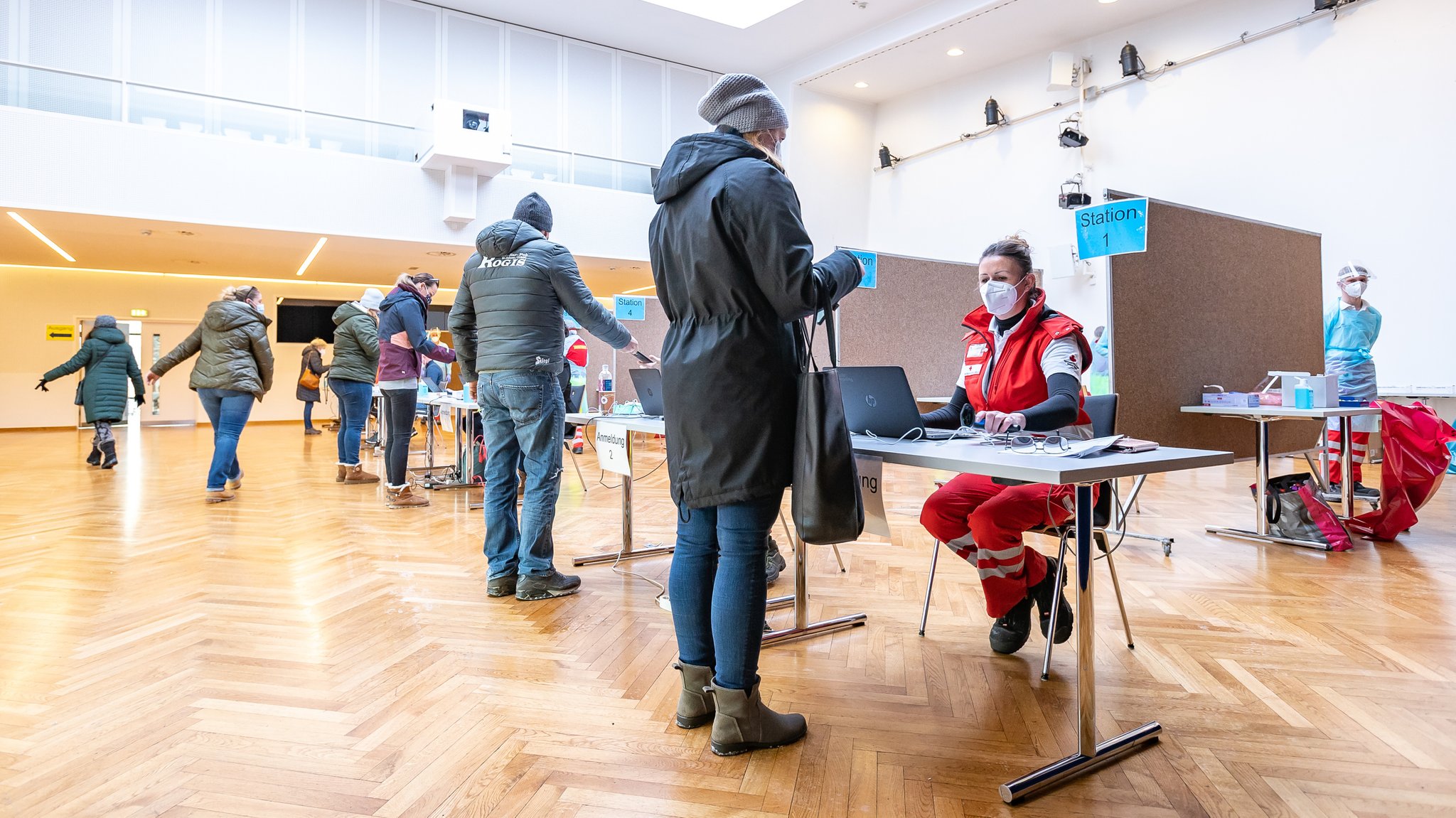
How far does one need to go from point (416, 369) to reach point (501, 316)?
6.79ft

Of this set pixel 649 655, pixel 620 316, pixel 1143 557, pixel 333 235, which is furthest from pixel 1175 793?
pixel 333 235

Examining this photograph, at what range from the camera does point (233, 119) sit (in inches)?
327

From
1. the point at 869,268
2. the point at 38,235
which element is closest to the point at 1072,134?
the point at 869,268

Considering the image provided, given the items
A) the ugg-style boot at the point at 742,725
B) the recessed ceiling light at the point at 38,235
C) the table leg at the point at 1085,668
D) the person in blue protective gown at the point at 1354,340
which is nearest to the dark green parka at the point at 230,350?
the ugg-style boot at the point at 742,725

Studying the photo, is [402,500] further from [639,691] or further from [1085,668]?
[1085,668]

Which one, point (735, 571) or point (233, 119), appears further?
point (233, 119)

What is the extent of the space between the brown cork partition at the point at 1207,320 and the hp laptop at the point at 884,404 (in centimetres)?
172

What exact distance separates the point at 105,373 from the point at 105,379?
0.16ft

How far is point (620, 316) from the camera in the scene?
5.99 metres

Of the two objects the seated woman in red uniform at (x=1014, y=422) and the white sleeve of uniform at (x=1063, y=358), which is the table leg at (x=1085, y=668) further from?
the white sleeve of uniform at (x=1063, y=358)

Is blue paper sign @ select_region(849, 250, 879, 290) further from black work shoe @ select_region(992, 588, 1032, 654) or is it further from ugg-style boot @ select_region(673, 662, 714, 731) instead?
ugg-style boot @ select_region(673, 662, 714, 731)

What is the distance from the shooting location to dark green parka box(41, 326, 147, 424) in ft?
19.9

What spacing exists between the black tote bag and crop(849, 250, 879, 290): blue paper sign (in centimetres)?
284

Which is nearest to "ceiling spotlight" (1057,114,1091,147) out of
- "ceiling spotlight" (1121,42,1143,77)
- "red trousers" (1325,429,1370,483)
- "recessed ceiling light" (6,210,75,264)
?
"ceiling spotlight" (1121,42,1143,77)
